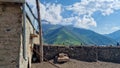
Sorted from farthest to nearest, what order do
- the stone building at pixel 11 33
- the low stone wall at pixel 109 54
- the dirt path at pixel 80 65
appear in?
1. the low stone wall at pixel 109 54
2. the dirt path at pixel 80 65
3. the stone building at pixel 11 33

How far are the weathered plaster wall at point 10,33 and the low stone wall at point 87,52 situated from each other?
12848 mm

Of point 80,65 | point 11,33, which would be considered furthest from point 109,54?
point 11,33

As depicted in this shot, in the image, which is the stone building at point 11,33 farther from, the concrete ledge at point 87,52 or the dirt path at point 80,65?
the concrete ledge at point 87,52

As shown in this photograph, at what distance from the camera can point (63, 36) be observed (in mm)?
175000

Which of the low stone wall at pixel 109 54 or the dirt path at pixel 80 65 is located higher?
the low stone wall at pixel 109 54

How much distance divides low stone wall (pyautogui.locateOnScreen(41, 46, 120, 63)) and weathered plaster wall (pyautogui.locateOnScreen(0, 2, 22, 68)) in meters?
12.8

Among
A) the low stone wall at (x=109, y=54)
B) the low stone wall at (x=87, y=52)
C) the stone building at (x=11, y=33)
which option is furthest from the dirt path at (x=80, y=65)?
the stone building at (x=11, y=33)

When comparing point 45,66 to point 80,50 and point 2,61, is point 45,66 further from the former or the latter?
point 2,61

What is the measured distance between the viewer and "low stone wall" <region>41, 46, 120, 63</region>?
25.4 m

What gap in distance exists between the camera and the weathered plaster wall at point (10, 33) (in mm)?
12367

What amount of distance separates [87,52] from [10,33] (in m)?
14.8

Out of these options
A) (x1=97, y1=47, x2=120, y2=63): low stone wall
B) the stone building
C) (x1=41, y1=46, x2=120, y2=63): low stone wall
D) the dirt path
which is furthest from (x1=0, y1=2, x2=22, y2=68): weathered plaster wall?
(x1=97, y1=47, x2=120, y2=63): low stone wall

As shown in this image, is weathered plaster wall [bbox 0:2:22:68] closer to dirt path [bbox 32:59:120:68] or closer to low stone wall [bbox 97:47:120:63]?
dirt path [bbox 32:59:120:68]

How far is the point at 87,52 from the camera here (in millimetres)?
26453
